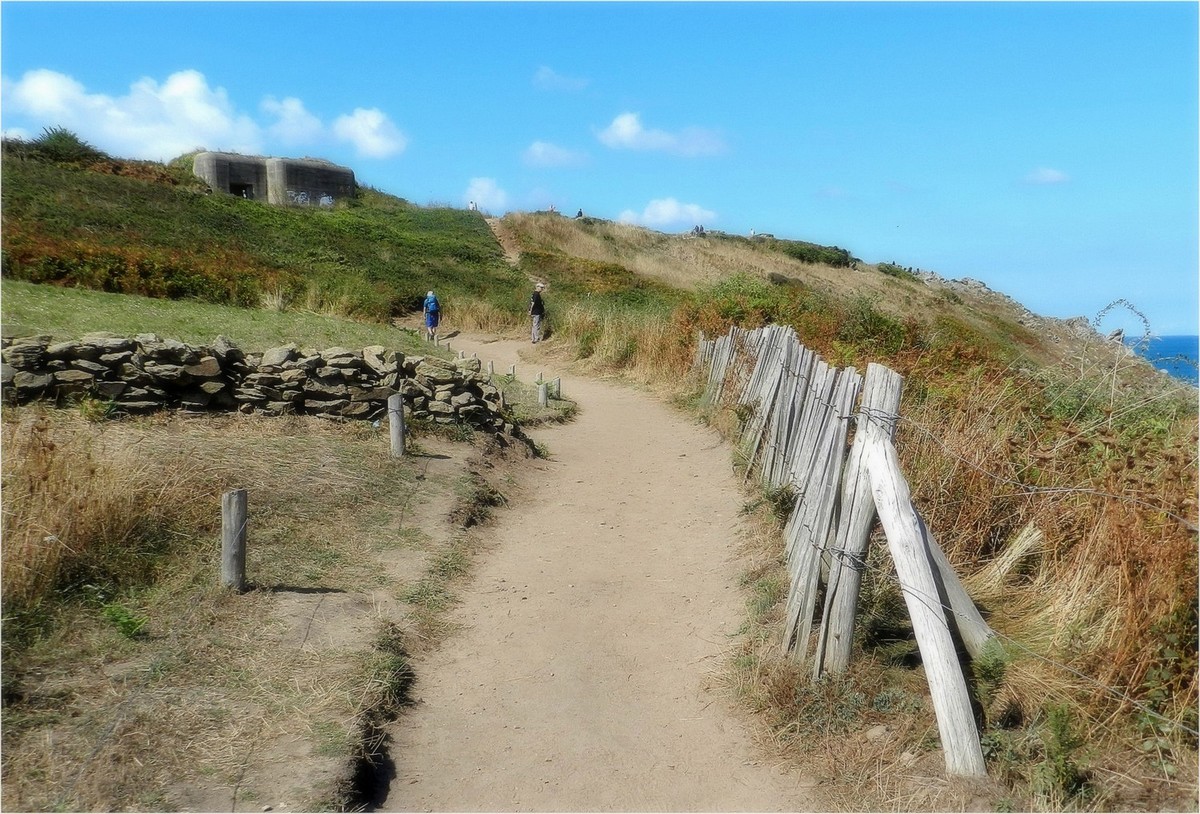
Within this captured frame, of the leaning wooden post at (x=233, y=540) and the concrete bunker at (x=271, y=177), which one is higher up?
the concrete bunker at (x=271, y=177)

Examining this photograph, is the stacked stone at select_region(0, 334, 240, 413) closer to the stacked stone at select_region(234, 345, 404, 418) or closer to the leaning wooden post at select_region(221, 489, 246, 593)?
the stacked stone at select_region(234, 345, 404, 418)

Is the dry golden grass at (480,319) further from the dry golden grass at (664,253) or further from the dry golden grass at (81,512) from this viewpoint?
the dry golden grass at (81,512)

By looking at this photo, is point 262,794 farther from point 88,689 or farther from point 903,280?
point 903,280

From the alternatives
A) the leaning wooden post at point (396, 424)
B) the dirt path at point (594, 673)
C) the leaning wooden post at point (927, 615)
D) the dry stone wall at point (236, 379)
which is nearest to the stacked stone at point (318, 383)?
the dry stone wall at point (236, 379)

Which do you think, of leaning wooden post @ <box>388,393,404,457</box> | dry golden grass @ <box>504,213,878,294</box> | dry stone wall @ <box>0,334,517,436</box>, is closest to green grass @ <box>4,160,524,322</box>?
dry golden grass @ <box>504,213,878,294</box>

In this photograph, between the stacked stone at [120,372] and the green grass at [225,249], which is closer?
the stacked stone at [120,372]

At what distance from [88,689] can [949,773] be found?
4.08 metres

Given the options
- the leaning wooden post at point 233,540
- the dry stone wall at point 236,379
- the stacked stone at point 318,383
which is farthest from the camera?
the stacked stone at point 318,383

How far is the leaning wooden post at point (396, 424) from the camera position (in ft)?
30.4

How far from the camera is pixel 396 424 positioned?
9.31m

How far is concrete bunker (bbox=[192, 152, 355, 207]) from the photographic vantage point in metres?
45.7

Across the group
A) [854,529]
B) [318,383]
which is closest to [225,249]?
[318,383]

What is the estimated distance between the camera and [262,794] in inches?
155

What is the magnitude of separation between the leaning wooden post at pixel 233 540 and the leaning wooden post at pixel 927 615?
12.8ft
